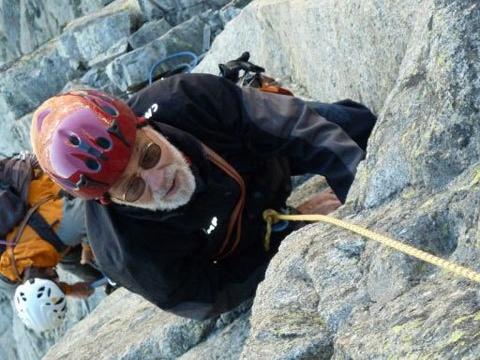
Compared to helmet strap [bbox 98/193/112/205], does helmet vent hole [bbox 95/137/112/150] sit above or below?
above

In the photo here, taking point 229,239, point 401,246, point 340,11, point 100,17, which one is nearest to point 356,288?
point 401,246

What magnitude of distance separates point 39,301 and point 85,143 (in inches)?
168

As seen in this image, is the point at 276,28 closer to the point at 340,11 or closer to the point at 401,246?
the point at 340,11

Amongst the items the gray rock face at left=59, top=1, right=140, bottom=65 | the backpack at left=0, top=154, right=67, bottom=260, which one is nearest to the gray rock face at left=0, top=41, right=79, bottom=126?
the gray rock face at left=59, top=1, right=140, bottom=65

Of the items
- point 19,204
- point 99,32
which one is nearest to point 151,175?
point 19,204

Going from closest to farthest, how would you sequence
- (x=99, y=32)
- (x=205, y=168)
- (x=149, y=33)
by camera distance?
(x=205, y=168), (x=149, y=33), (x=99, y=32)

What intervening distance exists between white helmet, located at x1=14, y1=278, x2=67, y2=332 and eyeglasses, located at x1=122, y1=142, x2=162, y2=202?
158 inches

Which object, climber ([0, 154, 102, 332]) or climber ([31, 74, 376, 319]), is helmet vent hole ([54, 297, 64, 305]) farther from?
climber ([31, 74, 376, 319])

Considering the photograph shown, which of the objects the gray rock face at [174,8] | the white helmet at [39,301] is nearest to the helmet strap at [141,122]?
the white helmet at [39,301]

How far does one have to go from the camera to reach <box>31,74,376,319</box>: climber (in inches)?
251

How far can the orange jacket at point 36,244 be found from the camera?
9.97 m

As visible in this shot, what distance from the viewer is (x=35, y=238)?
1012 cm

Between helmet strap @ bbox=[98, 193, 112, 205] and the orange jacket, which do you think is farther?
the orange jacket

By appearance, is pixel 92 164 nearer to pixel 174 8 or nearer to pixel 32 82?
pixel 174 8
